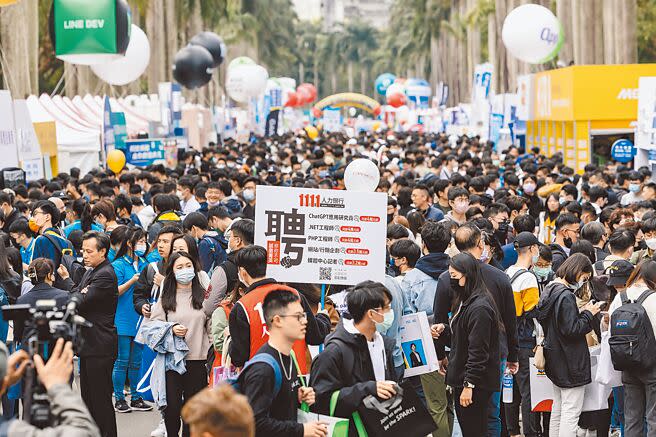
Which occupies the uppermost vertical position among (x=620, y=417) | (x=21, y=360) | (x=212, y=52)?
(x=212, y=52)

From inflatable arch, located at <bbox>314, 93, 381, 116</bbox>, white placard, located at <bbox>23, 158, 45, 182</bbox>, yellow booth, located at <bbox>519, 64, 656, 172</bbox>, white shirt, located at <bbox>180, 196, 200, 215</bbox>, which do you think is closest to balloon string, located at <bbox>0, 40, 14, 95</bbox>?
white placard, located at <bbox>23, 158, 45, 182</bbox>

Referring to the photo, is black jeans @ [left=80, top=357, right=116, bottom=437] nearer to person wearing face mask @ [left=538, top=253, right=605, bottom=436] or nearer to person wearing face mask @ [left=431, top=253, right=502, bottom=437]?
person wearing face mask @ [left=431, top=253, right=502, bottom=437]

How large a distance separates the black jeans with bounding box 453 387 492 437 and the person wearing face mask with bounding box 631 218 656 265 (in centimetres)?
282

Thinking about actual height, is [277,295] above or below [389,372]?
above

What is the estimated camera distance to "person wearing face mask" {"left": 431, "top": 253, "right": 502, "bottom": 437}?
23.5ft

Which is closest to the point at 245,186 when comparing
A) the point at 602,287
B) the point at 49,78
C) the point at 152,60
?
the point at 602,287

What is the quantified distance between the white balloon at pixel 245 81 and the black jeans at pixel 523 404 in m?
32.8

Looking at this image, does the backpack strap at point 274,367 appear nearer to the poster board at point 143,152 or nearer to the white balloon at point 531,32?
the poster board at point 143,152

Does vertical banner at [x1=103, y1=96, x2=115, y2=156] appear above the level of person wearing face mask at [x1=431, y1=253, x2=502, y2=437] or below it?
above

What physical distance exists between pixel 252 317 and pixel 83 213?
6.00 m

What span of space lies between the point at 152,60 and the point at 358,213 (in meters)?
43.9

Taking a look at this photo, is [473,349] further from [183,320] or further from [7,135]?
[7,135]

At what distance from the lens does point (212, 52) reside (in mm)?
32656

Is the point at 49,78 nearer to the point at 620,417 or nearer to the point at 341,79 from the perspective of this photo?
the point at 620,417
